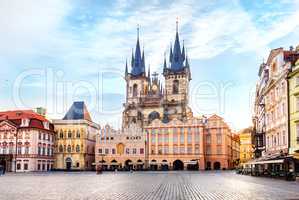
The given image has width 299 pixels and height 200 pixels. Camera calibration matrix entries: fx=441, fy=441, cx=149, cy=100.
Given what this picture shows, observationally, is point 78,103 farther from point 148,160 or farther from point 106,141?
point 148,160

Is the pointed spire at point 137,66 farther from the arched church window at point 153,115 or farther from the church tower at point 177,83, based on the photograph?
the arched church window at point 153,115

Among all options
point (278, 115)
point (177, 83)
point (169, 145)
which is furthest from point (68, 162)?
point (278, 115)

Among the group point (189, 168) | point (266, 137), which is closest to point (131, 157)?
point (189, 168)

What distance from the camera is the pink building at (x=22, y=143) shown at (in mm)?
97250

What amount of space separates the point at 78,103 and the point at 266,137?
2790 inches

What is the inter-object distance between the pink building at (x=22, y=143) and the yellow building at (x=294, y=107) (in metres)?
68.6

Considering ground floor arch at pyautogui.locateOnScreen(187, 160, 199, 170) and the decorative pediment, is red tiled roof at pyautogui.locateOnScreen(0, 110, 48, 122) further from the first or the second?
ground floor arch at pyautogui.locateOnScreen(187, 160, 199, 170)

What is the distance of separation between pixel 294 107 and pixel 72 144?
76.3 m

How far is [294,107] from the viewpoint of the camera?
41.0m

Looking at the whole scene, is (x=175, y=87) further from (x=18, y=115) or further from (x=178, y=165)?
(x=18, y=115)

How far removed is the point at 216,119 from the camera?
11038 cm

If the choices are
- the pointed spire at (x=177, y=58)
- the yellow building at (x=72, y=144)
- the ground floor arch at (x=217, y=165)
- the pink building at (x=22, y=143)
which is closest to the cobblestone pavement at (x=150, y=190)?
the pink building at (x=22, y=143)

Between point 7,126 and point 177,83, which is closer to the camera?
point 7,126

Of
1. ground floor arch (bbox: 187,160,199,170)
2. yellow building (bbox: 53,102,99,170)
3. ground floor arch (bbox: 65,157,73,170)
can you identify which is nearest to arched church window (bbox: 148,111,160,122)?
yellow building (bbox: 53,102,99,170)
